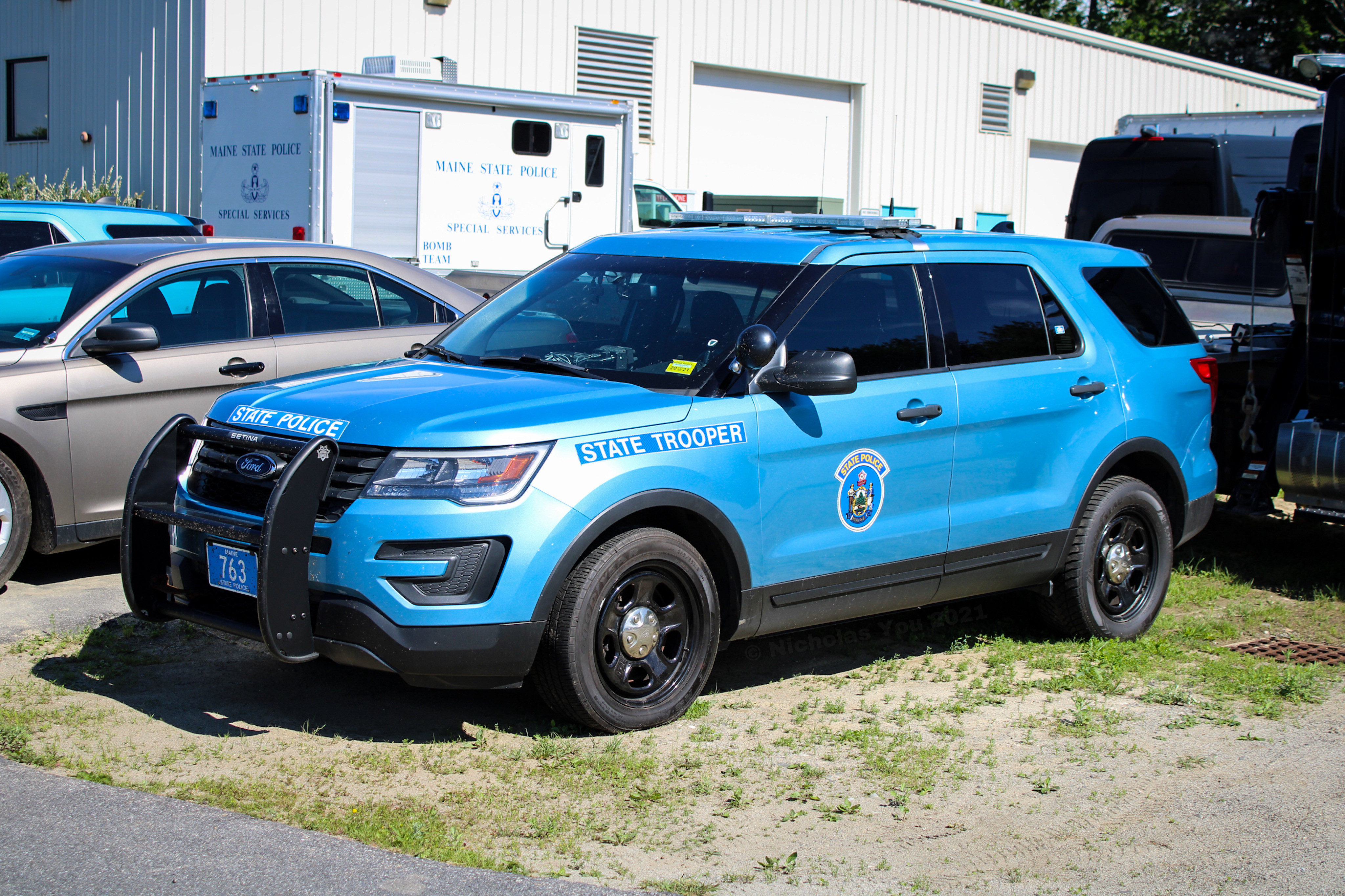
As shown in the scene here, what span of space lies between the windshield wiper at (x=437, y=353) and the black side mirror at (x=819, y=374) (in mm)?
1353

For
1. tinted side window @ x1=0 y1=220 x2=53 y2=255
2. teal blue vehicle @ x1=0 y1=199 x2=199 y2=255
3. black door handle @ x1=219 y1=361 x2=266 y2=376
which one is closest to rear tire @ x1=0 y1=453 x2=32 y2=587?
black door handle @ x1=219 y1=361 x2=266 y2=376

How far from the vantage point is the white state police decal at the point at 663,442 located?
466cm

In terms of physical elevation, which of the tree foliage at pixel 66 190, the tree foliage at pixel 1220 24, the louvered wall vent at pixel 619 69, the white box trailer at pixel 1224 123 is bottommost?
the tree foliage at pixel 66 190

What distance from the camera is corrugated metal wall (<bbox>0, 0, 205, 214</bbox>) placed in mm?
17062

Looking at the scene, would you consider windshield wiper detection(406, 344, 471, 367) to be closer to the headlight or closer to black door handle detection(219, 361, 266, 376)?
the headlight

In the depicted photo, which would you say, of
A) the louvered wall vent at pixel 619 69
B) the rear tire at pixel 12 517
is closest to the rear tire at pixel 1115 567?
the rear tire at pixel 12 517

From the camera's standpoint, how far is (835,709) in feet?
17.4

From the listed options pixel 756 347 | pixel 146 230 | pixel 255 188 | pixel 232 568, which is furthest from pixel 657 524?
pixel 255 188

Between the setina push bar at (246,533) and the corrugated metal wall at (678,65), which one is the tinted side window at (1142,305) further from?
the corrugated metal wall at (678,65)

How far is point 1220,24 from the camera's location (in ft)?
152

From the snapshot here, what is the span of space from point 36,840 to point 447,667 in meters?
1.29

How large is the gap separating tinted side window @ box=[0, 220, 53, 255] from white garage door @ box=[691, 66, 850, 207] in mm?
14301

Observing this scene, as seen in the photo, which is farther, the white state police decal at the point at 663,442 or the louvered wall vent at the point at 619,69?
the louvered wall vent at the point at 619,69

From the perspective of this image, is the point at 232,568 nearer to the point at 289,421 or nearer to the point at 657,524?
the point at 289,421
